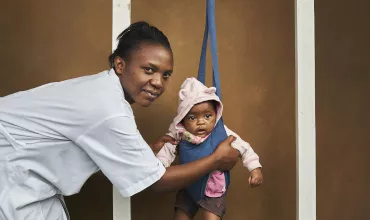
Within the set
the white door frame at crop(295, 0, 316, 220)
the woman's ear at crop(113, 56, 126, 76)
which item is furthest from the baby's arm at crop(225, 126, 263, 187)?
the woman's ear at crop(113, 56, 126, 76)

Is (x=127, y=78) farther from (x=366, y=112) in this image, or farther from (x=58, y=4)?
(x=366, y=112)

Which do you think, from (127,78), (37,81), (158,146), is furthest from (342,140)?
(37,81)

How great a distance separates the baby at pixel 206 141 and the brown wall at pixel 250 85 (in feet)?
0.92

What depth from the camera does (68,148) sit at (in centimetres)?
101

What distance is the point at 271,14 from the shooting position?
5.00 ft

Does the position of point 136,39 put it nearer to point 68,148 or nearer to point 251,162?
point 68,148

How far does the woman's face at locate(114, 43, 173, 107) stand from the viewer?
1.10m

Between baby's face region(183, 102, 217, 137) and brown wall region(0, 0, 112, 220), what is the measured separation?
405 millimetres

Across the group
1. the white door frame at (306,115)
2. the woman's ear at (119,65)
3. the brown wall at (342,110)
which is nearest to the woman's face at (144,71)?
the woman's ear at (119,65)

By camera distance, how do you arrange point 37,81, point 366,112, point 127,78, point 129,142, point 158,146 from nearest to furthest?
1. point 129,142
2. point 127,78
3. point 158,146
4. point 37,81
5. point 366,112

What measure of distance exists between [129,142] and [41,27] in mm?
681

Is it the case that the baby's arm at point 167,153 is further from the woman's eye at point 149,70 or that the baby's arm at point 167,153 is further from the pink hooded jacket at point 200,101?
the woman's eye at point 149,70

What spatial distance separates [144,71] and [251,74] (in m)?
0.52

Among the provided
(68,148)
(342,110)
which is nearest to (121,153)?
(68,148)
